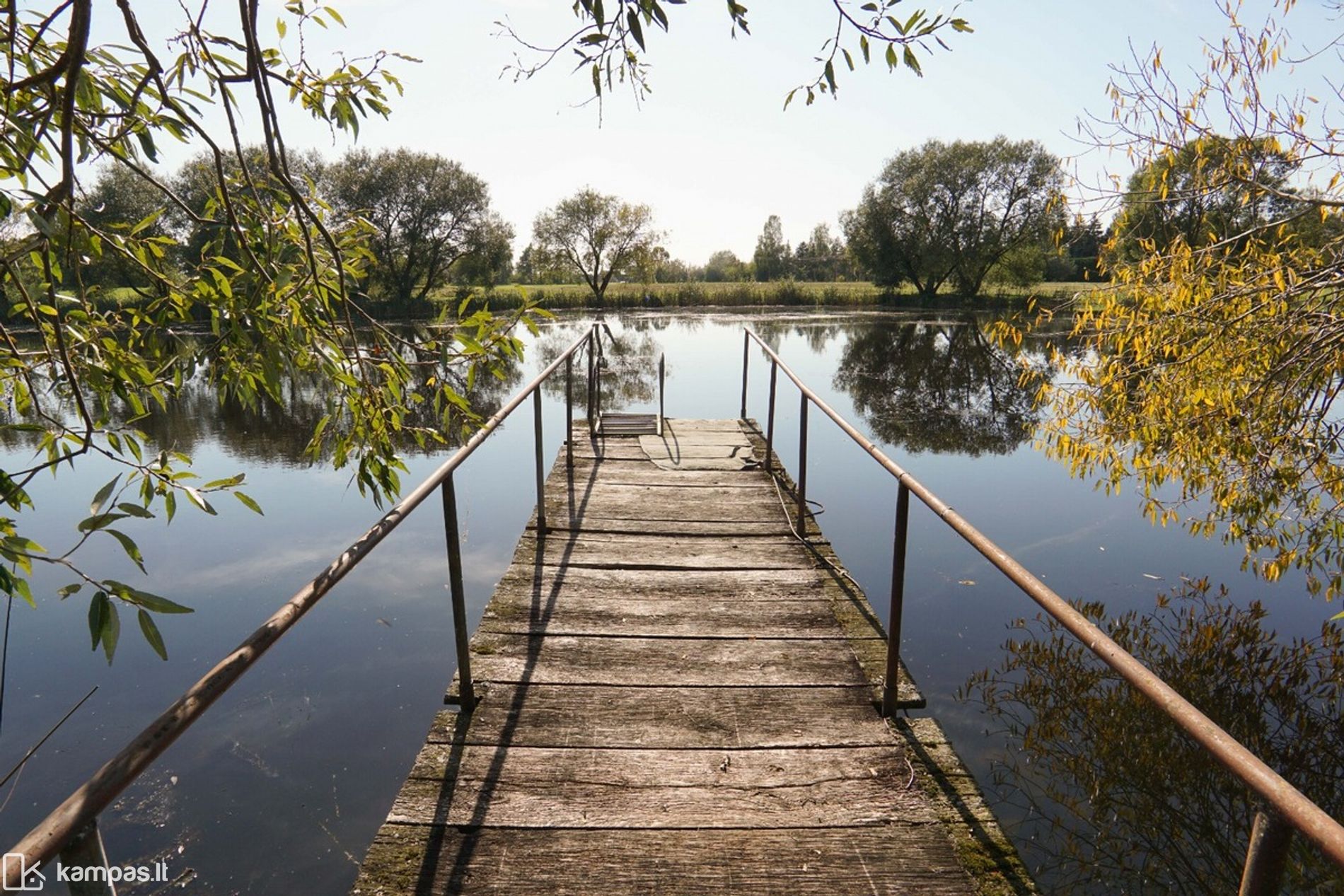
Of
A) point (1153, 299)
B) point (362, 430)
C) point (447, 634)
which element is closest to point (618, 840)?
point (362, 430)

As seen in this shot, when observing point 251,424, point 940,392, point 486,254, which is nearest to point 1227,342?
point 940,392

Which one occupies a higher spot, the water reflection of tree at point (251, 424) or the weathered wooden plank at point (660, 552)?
the weathered wooden plank at point (660, 552)

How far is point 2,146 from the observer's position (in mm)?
1834

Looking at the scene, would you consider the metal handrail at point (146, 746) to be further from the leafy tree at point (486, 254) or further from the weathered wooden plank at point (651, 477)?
the leafy tree at point (486, 254)

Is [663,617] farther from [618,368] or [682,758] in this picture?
[618,368]

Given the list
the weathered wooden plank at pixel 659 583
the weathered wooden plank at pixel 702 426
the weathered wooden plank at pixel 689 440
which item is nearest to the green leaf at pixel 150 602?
the weathered wooden plank at pixel 659 583

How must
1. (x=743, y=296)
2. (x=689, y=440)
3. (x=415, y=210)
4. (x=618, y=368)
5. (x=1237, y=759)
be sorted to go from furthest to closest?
(x=743, y=296), (x=415, y=210), (x=618, y=368), (x=689, y=440), (x=1237, y=759)

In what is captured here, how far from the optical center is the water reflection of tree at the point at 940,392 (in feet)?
37.6

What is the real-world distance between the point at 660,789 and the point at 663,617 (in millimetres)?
1254

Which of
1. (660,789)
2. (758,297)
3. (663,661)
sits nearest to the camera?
(660,789)

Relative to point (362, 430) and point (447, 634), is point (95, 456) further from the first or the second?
point (362, 430)

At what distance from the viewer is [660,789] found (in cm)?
238

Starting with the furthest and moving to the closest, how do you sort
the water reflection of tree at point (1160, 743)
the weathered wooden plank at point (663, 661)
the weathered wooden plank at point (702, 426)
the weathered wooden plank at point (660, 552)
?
the weathered wooden plank at point (702, 426)
the weathered wooden plank at point (660, 552)
the water reflection of tree at point (1160, 743)
the weathered wooden plank at point (663, 661)

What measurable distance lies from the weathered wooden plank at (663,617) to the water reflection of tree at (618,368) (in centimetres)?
795
